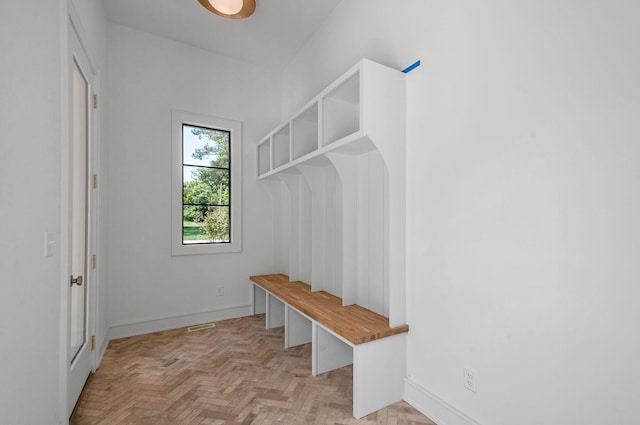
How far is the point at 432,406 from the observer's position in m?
1.99

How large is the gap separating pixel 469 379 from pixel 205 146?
3.61 m

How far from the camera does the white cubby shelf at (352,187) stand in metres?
2.13

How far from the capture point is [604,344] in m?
1.27

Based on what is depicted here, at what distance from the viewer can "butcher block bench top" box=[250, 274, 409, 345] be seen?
2035 mm

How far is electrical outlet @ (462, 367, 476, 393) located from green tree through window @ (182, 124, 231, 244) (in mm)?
3030

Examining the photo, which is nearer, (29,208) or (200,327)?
(29,208)

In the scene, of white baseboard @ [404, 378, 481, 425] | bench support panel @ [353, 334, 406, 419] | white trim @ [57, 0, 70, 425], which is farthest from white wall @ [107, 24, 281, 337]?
white baseboard @ [404, 378, 481, 425]

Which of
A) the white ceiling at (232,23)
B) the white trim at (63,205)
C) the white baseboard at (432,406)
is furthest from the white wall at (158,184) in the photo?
the white baseboard at (432,406)

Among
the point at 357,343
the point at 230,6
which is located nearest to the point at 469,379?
the point at 357,343

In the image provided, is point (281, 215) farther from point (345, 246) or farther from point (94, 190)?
point (94, 190)

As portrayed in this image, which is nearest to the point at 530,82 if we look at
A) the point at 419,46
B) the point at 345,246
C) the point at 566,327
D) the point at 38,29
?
the point at 419,46

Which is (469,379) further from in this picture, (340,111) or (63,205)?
(63,205)

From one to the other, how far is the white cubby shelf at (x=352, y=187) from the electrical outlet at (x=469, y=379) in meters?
0.49

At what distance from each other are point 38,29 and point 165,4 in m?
2.06
